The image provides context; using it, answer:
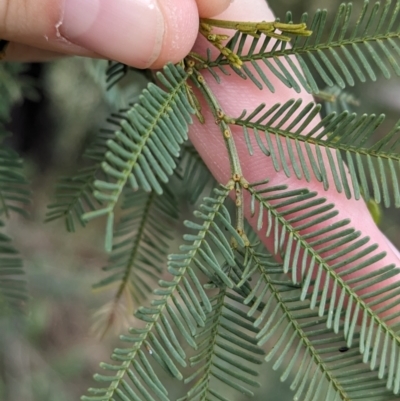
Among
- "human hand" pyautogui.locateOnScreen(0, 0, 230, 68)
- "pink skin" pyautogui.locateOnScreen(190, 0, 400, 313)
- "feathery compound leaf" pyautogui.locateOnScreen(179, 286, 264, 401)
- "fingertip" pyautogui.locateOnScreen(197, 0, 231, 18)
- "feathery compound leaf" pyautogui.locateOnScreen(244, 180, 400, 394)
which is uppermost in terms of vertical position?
"fingertip" pyautogui.locateOnScreen(197, 0, 231, 18)

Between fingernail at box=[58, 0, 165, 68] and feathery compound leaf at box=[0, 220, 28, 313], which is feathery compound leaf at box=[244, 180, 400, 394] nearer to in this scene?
fingernail at box=[58, 0, 165, 68]

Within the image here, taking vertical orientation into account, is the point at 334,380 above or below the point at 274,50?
below

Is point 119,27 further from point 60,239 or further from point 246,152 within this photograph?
point 60,239

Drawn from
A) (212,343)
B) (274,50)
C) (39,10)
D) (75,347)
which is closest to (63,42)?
(39,10)

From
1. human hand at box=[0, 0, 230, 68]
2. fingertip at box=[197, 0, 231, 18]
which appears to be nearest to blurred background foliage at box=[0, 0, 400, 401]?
human hand at box=[0, 0, 230, 68]

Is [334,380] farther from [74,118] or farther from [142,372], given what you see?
[74,118]

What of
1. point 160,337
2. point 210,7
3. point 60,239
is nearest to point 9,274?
point 160,337

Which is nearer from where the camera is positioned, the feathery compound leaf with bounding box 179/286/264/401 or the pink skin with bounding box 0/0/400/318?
the feathery compound leaf with bounding box 179/286/264/401
